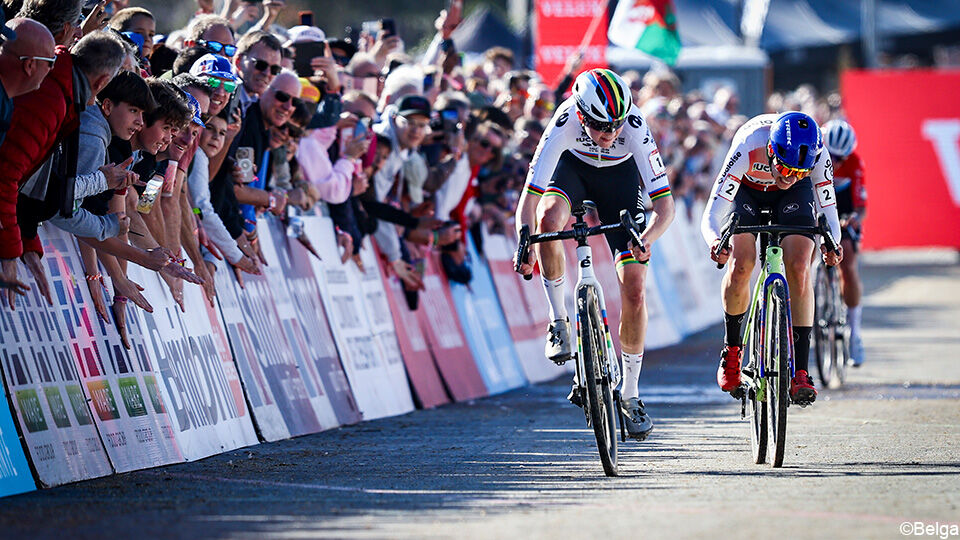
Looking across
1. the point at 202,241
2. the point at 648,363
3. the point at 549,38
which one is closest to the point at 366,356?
the point at 202,241

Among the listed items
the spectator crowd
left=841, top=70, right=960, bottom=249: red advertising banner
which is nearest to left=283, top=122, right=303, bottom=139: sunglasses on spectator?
the spectator crowd

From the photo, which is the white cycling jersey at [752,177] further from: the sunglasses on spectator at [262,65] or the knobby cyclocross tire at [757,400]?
the sunglasses on spectator at [262,65]

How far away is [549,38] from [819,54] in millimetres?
28709

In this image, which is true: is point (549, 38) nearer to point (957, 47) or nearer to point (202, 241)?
point (202, 241)

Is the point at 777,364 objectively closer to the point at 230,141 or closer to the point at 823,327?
the point at 230,141

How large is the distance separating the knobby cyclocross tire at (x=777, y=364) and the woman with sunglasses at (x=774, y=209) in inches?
13.5

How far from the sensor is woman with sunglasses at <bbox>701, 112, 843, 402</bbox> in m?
10.2

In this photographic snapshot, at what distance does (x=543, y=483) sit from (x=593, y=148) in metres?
2.24

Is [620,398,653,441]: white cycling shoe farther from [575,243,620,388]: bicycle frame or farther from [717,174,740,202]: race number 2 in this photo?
[717,174,740,202]: race number 2

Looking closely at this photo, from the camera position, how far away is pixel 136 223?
9.85m

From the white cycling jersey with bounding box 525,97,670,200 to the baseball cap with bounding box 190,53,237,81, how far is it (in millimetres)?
1893

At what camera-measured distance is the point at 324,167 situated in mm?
12656

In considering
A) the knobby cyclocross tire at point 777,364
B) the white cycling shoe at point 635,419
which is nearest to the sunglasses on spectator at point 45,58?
the white cycling shoe at point 635,419

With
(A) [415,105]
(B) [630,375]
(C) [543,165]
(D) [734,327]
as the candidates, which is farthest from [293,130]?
(D) [734,327]
